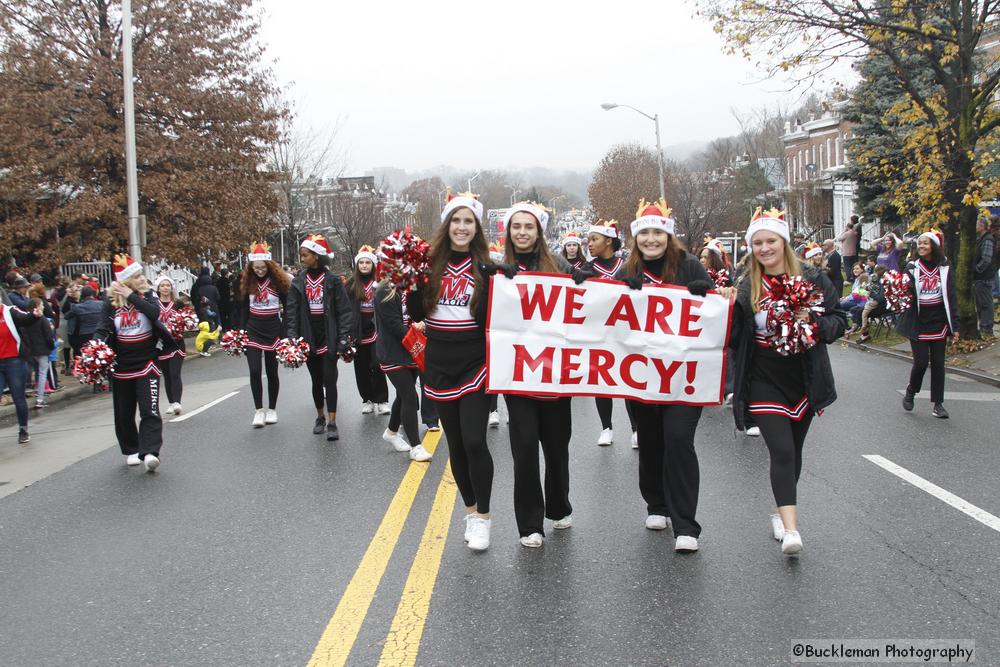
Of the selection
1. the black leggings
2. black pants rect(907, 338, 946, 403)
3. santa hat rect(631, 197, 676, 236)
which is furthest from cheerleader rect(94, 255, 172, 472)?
black pants rect(907, 338, 946, 403)

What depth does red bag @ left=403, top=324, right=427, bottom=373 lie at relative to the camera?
19.6 feet

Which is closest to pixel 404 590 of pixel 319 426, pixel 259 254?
pixel 319 426

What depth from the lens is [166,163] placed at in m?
25.2

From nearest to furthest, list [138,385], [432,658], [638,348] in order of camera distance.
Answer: [432,658]
[638,348]
[138,385]

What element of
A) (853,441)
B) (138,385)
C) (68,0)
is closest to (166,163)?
(68,0)

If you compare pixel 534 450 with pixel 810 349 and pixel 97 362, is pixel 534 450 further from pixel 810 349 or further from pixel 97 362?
pixel 97 362

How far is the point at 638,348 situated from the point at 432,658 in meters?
2.29

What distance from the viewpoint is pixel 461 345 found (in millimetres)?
5352

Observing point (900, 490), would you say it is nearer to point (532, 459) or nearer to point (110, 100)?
point (532, 459)

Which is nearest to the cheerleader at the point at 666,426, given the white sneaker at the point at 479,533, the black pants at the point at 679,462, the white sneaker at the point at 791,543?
the black pants at the point at 679,462

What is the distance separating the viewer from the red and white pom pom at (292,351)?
369 inches

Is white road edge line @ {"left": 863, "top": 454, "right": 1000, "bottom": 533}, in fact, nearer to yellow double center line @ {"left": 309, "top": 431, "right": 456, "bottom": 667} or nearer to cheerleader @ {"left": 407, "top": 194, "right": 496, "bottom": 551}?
cheerleader @ {"left": 407, "top": 194, "right": 496, "bottom": 551}

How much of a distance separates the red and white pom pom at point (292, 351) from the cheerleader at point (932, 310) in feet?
20.8

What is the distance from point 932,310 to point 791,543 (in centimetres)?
569
